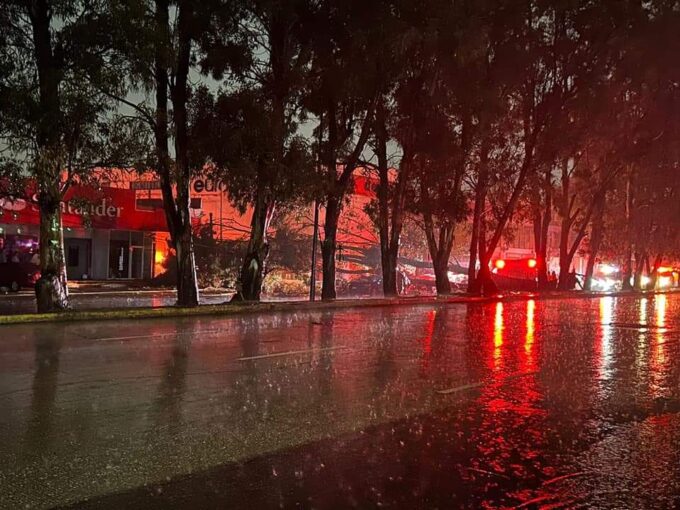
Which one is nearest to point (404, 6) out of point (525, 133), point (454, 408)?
point (525, 133)

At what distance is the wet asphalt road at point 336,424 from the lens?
16.6 ft

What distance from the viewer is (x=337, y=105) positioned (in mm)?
24828

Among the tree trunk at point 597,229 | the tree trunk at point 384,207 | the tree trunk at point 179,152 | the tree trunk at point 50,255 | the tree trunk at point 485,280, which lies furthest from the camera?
the tree trunk at point 597,229

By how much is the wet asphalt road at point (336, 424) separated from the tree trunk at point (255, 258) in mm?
9192

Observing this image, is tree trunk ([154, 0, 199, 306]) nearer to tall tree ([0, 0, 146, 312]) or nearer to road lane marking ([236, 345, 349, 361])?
tall tree ([0, 0, 146, 312])

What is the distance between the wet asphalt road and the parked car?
1511cm

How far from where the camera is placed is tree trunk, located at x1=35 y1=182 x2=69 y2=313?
57.6 feet

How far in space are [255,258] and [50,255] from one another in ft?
22.4

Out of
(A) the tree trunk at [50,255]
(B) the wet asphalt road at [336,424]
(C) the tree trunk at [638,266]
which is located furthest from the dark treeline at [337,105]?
(C) the tree trunk at [638,266]

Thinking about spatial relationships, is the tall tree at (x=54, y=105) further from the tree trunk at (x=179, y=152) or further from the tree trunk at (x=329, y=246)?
the tree trunk at (x=329, y=246)

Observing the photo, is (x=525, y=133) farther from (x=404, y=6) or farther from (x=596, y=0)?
(x=404, y=6)

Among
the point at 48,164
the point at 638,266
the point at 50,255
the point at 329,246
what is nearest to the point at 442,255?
the point at 329,246

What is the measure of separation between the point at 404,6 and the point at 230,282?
1790 centimetres

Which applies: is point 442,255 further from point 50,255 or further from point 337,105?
point 50,255
